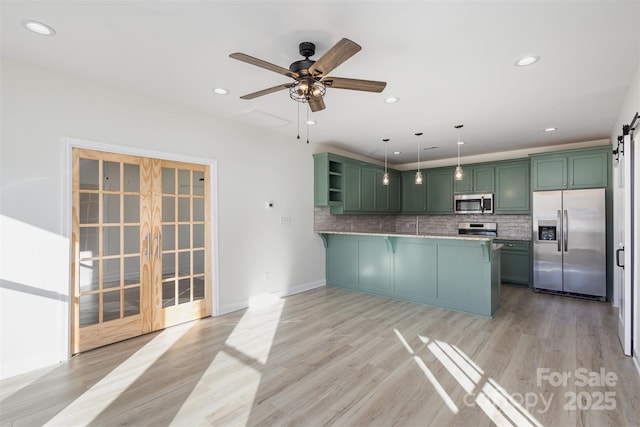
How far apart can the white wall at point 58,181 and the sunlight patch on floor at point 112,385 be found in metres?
0.68

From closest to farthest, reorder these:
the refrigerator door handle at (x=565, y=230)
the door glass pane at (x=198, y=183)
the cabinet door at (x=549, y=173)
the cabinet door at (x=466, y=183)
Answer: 1. the door glass pane at (x=198, y=183)
2. the refrigerator door handle at (x=565, y=230)
3. the cabinet door at (x=549, y=173)
4. the cabinet door at (x=466, y=183)

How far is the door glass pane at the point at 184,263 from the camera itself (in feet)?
12.4

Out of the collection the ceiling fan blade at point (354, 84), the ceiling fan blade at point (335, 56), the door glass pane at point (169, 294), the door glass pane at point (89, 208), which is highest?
the ceiling fan blade at point (335, 56)

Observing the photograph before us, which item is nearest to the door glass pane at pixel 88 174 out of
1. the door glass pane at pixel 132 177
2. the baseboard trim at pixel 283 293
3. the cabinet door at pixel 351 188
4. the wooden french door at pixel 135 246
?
the wooden french door at pixel 135 246

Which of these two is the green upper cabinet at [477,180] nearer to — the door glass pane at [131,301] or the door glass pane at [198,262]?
the door glass pane at [198,262]

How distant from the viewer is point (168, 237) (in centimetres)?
368

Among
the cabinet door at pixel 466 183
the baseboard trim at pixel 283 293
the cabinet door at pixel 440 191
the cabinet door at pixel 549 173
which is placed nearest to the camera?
the baseboard trim at pixel 283 293

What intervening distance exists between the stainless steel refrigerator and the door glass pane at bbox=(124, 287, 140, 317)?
235 inches

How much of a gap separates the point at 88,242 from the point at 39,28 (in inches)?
73.9

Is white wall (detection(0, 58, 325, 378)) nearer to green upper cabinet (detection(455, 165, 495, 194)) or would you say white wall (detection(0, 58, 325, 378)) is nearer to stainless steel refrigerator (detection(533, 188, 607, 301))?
green upper cabinet (detection(455, 165, 495, 194))

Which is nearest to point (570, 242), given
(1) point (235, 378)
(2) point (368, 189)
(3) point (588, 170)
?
(3) point (588, 170)

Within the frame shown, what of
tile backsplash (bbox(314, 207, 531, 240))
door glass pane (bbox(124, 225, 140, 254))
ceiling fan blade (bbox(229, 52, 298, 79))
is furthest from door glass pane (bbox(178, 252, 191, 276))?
ceiling fan blade (bbox(229, 52, 298, 79))

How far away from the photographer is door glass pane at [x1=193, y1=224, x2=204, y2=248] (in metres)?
3.91

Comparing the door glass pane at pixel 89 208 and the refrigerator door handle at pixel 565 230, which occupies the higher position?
the door glass pane at pixel 89 208
